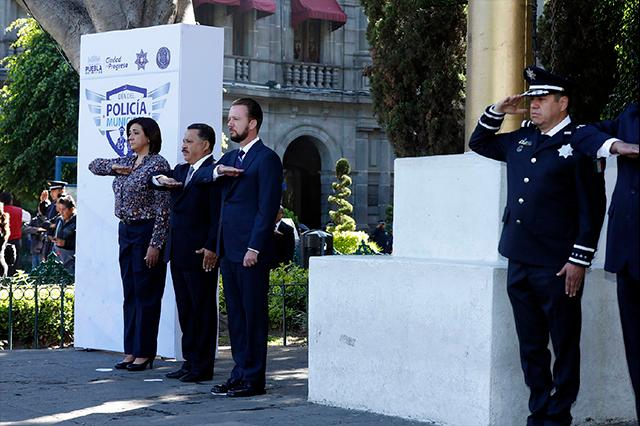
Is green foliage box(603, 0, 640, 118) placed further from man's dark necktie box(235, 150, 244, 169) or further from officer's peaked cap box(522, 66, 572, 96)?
officer's peaked cap box(522, 66, 572, 96)

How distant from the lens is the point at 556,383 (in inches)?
267

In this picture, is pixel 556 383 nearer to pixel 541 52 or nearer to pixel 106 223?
pixel 106 223

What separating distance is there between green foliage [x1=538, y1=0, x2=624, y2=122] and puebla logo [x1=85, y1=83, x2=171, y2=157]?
5661mm

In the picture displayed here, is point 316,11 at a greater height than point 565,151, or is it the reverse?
point 316,11

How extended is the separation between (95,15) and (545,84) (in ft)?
25.0

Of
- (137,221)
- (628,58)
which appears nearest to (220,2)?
(628,58)

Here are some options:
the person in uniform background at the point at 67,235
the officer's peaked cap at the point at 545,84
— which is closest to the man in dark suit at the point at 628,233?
the officer's peaked cap at the point at 545,84

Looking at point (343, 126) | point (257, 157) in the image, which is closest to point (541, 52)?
point (257, 157)

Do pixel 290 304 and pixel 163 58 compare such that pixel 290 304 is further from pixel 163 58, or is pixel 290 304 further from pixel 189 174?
pixel 189 174

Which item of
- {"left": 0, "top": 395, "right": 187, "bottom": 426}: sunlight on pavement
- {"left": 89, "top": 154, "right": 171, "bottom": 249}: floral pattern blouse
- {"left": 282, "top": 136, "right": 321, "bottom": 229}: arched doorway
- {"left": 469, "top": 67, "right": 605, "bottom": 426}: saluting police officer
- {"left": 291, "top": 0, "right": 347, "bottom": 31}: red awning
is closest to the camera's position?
{"left": 469, "top": 67, "right": 605, "bottom": 426}: saluting police officer

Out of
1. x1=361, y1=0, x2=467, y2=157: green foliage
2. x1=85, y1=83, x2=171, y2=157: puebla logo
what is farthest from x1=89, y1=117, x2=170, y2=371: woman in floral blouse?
x1=361, y1=0, x2=467, y2=157: green foliage

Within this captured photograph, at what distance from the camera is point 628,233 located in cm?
591

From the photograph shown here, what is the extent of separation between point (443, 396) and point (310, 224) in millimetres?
35713

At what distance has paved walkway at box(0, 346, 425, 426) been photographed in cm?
759
